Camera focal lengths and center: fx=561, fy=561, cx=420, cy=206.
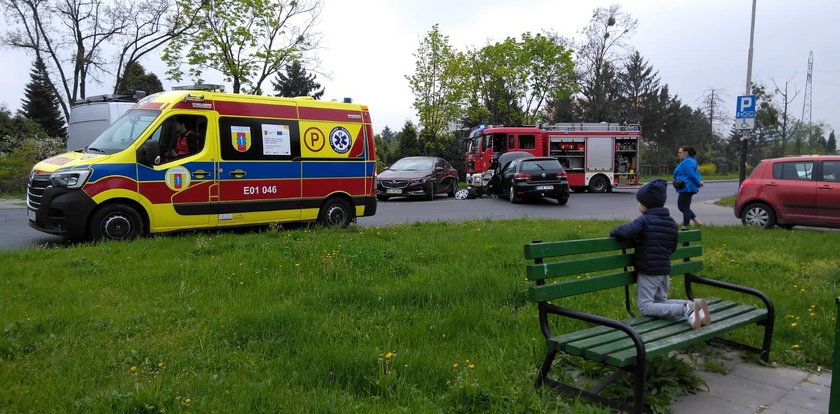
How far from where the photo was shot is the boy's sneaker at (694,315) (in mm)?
3711

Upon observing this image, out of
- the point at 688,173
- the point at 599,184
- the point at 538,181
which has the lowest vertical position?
the point at 599,184

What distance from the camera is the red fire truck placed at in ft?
85.4

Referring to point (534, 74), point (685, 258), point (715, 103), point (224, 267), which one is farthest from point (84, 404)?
point (715, 103)

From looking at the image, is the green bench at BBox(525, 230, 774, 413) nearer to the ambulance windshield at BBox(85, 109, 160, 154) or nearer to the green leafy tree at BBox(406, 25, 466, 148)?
the ambulance windshield at BBox(85, 109, 160, 154)

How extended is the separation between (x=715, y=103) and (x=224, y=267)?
68.0 metres

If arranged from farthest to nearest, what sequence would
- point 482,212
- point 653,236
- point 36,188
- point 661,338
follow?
point 482,212 → point 36,188 → point 653,236 → point 661,338

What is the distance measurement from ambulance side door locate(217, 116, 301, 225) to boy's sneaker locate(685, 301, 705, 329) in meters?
7.60

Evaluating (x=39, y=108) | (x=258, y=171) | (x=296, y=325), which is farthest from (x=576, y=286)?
(x=39, y=108)

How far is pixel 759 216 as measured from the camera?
11695mm

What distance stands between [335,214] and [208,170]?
106 inches

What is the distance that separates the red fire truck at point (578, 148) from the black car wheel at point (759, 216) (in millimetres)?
14370

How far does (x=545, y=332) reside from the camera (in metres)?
3.54

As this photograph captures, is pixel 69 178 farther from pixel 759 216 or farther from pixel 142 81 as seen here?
pixel 142 81

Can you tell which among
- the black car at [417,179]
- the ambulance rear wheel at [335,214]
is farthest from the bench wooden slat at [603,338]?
the black car at [417,179]
